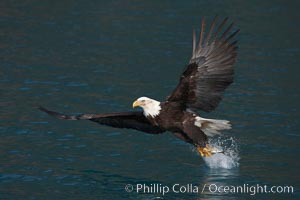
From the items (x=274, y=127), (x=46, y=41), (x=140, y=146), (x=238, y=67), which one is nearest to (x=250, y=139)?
(x=274, y=127)

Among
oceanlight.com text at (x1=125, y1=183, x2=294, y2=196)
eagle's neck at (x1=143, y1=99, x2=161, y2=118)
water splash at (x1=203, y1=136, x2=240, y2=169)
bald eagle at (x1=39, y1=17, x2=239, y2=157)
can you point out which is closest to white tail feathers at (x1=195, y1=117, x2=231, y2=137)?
bald eagle at (x1=39, y1=17, x2=239, y2=157)

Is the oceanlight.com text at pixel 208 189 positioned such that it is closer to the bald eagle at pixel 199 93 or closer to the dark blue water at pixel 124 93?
the dark blue water at pixel 124 93

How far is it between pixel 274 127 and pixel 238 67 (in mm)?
4349

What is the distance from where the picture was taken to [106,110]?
A: 535 inches

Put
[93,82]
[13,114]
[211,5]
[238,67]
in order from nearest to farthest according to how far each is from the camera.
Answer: [13,114] → [93,82] → [238,67] → [211,5]

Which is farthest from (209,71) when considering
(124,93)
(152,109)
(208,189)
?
(124,93)

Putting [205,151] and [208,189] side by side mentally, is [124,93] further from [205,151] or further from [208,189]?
[208,189]

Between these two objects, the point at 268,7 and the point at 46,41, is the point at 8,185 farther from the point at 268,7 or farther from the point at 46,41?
the point at 268,7

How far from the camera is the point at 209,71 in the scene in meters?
10.1

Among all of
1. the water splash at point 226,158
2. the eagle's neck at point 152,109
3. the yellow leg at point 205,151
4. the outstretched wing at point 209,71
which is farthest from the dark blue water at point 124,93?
the outstretched wing at point 209,71

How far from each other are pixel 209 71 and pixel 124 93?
485 centimetres

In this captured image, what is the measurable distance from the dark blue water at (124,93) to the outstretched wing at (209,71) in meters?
1.22

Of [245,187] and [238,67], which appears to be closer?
[245,187]

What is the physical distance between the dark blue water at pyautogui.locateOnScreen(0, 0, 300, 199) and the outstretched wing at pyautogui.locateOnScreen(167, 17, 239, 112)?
4.02ft
